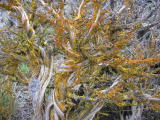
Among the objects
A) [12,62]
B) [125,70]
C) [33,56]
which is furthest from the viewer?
[12,62]

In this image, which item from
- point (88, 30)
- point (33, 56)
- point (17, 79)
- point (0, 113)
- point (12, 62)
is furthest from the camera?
point (0, 113)

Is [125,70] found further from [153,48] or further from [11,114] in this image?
[11,114]

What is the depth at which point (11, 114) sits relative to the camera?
29.1 feet

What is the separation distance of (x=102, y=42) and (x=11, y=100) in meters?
5.42

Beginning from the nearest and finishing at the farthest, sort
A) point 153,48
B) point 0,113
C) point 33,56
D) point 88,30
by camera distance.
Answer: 1. point 88,30
2. point 33,56
3. point 153,48
4. point 0,113

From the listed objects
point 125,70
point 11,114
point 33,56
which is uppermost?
point 33,56

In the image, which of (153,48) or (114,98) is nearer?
(114,98)

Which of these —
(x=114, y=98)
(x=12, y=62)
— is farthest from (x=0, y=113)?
(x=114, y=98)

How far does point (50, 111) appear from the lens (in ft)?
16.1

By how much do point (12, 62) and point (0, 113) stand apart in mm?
3625

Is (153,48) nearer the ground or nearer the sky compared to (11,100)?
nearer the sky

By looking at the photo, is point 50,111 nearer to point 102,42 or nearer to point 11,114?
point 102,42

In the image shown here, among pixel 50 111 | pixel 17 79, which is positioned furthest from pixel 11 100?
pixel 50 111

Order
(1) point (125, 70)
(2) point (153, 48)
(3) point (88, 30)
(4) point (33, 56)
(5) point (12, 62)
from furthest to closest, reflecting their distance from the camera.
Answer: (2) point (153, 48) < (5) point (12, 62) < (4) point (33, 56) < (1) point (125, 70) < (3) point (88, 30)
